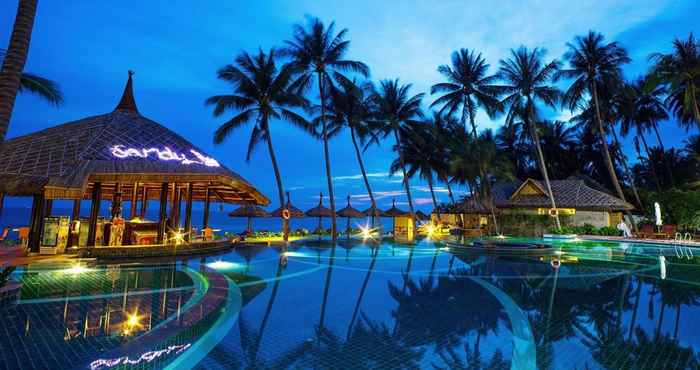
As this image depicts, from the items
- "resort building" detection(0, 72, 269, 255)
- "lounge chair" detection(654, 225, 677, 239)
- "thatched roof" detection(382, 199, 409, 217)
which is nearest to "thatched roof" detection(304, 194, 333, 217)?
Result: "thatched roof" detection(382, 199, 409, 217)

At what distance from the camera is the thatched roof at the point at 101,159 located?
1260 cm

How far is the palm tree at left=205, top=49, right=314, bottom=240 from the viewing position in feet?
71.6

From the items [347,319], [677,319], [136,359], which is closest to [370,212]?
[347,319]

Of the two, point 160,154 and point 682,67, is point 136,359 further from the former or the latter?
point 682,67

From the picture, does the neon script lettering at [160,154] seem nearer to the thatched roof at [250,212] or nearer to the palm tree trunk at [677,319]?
the thatched roof at [250,212]

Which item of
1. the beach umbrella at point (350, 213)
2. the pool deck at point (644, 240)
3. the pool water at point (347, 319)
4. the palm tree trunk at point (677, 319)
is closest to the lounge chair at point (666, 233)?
the pool deck at point (644, 240)

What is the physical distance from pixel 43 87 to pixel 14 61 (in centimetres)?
1168

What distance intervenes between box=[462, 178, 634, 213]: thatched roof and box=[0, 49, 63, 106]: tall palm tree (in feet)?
103

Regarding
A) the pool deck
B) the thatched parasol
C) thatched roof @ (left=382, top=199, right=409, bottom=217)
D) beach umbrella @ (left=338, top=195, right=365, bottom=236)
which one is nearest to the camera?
the pool deck

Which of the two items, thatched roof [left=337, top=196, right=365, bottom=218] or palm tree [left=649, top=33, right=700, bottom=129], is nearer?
palm tree [left=649, top=33, right=700, bottom=129]

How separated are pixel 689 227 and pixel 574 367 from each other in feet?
98.2

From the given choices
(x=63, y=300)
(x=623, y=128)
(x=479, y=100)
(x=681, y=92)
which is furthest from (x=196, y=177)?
(x=623, y=128)

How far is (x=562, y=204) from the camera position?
3058 centimetres

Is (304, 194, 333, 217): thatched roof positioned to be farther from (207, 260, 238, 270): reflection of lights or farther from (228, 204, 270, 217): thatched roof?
(207, 260, 238, 270): reflection of lights
